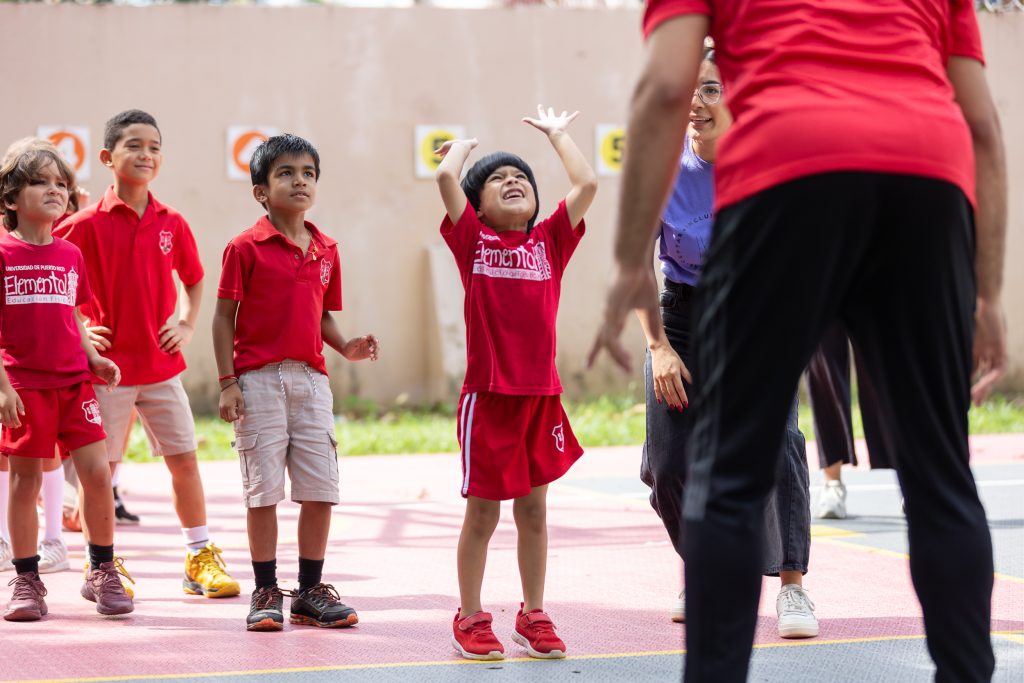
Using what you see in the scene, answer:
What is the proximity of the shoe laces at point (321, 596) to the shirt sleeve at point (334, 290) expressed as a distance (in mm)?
1114

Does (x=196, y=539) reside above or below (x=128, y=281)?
below

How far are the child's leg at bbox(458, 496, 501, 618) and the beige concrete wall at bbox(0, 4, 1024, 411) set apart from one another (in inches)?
369

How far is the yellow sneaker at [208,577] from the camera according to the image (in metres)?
5.43

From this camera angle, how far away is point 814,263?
2.39 m

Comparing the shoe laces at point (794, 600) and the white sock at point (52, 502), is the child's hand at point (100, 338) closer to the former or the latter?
the white sock at point (52, 502)

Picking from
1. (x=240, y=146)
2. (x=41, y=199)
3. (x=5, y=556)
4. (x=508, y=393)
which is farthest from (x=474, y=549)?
(x=240, y=146)

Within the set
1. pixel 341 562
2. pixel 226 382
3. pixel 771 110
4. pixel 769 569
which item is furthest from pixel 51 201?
pixel 771 110

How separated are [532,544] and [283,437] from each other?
108cm

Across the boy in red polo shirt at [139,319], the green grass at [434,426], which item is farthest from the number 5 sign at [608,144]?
the boy in red polo shirt at [139,319]

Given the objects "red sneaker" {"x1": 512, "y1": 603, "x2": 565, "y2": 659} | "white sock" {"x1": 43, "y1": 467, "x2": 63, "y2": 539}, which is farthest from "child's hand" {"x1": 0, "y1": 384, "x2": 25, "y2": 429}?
"red sneaker" {"x1": 512, "y1": 603, "x2": 565, "y2": 659}

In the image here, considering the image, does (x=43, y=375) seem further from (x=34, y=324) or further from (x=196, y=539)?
(x=196, y=539)

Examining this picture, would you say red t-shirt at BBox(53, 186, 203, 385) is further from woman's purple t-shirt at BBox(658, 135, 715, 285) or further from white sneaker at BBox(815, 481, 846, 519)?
white sneaker at BBox(815, 481, 846, 519)

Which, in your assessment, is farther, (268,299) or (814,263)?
(268,299)

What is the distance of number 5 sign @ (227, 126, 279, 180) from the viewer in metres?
13.5
